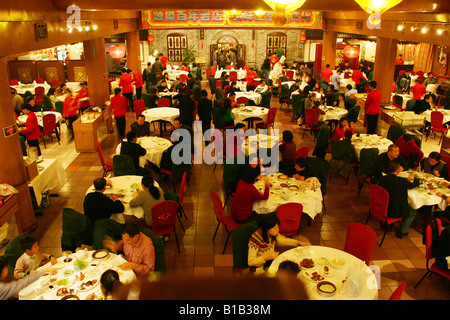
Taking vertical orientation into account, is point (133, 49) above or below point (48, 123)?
above

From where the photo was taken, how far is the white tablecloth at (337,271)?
3.99m

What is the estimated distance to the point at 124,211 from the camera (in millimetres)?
5941

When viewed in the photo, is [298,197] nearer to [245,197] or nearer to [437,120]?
[245,197]

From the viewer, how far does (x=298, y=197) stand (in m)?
6.17

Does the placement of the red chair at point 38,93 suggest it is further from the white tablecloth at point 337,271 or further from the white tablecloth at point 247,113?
the white tablecloth at point 337,271

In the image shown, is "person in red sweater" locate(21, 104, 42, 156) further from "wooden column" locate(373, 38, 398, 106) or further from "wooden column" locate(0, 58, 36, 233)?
"wooden column" locate(373, 38, 398, 106)

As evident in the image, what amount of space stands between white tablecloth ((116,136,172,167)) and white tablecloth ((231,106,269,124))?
3.16 m

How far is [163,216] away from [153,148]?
2.95m

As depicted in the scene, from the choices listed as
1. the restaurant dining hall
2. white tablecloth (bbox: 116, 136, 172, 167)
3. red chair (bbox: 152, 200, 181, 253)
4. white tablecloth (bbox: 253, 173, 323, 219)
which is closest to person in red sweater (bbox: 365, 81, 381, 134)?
the restaurant dining hall

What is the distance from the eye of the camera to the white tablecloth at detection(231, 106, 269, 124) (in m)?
11.2

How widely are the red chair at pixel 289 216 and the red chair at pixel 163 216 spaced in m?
1.56

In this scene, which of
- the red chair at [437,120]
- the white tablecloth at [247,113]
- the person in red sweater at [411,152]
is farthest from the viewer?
the white tablecloth at [247,113]

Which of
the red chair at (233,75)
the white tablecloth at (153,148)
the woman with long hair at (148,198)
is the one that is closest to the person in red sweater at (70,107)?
the white tablecloth at (153,148)

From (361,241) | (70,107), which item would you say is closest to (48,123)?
(70,107)
